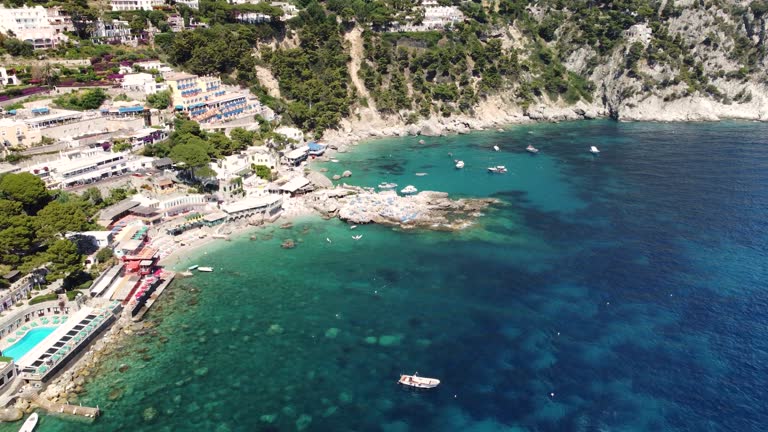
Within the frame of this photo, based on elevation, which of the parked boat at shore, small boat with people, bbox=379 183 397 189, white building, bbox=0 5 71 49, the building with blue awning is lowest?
small boat with people, bbox=379 183 397 189

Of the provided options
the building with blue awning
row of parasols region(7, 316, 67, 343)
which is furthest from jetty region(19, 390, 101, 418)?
the building with blue awning

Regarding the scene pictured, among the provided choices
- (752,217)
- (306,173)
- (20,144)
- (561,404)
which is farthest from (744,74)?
(20,144)

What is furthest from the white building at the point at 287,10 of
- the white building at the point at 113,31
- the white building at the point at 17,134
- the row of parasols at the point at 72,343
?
the row of parasols at the point at 72,343

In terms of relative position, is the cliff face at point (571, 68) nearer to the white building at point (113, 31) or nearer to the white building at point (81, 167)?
the white building at point (113, 31)

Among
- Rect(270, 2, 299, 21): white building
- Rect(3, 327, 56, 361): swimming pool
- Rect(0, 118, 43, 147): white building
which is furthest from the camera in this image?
Rect(270, 2, 299, 21): white building

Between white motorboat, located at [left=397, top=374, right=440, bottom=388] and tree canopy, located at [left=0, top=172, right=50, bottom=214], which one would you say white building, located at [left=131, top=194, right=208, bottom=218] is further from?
white motorboat, located at [left=397, top=374, right=440, bottom=388]

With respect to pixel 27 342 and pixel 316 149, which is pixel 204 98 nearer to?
pixel 316 149

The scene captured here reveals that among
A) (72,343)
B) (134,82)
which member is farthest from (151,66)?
(72,343)
